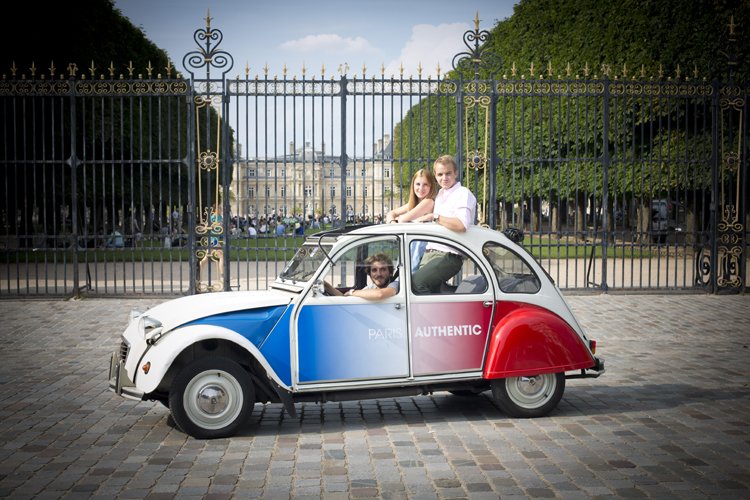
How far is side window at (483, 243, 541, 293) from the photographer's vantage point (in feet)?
20.6

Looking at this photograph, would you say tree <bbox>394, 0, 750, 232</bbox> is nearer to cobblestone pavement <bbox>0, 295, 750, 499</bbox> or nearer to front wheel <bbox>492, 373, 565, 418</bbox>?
cobblestone pavement <bbox>0, 295, 750, 499</bbox>

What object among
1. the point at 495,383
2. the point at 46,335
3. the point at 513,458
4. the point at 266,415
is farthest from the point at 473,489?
the point at 46,335

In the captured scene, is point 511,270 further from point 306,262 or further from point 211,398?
point 211,398

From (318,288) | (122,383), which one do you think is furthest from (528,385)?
(122,383)

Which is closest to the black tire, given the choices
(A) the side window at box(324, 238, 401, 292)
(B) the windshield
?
(B) the windshield

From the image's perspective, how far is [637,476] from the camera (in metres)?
4.85

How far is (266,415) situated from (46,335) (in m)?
5.01

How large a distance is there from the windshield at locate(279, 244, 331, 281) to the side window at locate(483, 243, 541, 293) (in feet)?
4.03

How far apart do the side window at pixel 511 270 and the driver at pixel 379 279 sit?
765mm

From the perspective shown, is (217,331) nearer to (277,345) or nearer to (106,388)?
(277,345)

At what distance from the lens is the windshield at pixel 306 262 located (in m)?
6.05

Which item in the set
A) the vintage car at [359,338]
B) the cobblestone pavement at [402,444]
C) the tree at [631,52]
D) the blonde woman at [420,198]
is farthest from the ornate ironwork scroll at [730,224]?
the vintage car at [359,338]

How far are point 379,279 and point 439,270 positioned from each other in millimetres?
464

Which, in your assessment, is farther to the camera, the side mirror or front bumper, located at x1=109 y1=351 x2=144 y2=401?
the side mirror
